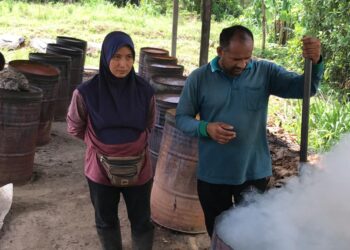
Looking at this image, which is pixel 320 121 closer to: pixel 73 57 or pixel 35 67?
pixel 35 67

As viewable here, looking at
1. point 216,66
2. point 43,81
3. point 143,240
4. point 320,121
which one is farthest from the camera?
→ point 320,121

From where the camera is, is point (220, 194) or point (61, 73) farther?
point (61, 73)

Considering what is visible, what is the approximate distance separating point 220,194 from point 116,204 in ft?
2.33

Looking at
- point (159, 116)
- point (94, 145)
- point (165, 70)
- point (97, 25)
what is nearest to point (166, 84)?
point (159, 116)

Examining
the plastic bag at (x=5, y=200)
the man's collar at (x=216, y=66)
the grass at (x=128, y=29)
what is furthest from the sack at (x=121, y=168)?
the grass at (x=128, y=29)

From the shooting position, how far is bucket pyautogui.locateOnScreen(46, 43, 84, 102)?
7.20m

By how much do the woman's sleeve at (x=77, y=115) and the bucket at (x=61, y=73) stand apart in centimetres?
386

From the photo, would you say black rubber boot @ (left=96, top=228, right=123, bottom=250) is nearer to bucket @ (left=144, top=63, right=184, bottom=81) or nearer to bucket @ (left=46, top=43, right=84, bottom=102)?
bucket @ (left=144, top=63, right=184, bottom=81)

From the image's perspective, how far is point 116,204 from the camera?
299 centimetres

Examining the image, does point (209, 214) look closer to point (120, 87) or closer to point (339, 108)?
point (120, 87)

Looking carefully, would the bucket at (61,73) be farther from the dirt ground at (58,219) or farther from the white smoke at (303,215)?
the white smoke at (303,215)

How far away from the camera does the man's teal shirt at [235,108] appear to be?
2.50 metres

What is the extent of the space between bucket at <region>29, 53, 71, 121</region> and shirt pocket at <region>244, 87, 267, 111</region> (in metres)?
4.54

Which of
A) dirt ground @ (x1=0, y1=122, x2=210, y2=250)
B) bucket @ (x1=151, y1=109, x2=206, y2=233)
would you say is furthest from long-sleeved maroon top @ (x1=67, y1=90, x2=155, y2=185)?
dirt ground @ (x1=0, y1=122, x2=210, y2=250)
